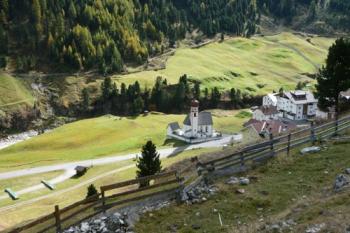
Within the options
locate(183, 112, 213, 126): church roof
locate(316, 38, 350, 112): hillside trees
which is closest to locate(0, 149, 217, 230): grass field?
locate(183, 112, 213, 126): church roof

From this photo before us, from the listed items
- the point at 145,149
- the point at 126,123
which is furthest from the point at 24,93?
the point at 145,149

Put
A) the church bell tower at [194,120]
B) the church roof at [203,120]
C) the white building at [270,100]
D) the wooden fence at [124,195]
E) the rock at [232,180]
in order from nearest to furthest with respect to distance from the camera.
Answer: the wooden fence at [124,195] < the rock at [232,180] < the church bell tower at [194,120] < the church roof at [203,120] < the white building at [270,100]

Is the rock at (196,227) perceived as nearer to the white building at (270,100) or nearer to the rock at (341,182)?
the rock at (341,182)

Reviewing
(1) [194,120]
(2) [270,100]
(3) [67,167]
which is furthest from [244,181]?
(2) [270,100]

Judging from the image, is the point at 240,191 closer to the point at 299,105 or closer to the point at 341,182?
the point at 341,182

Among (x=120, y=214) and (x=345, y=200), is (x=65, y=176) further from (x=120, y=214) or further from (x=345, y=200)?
(x=345, y=200)

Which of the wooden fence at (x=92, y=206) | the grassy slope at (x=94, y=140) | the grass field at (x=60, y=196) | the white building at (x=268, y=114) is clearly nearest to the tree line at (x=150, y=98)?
the grassy slope at (x=94, y=140)
